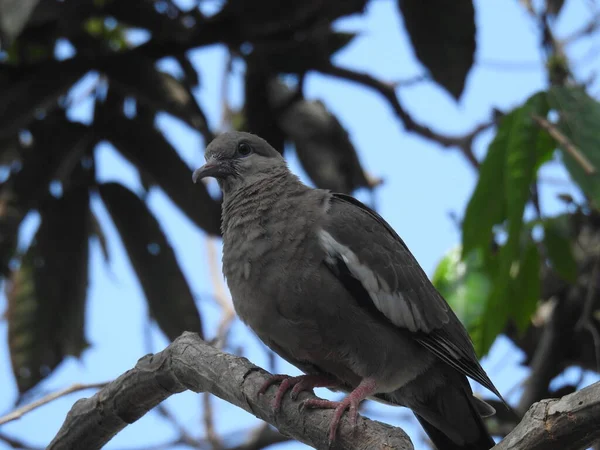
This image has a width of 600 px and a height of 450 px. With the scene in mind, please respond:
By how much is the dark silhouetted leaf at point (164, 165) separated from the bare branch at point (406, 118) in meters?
0.93

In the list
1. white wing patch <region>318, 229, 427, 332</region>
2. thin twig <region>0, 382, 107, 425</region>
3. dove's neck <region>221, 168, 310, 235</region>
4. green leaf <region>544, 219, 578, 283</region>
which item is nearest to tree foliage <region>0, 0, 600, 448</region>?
green leaf <region>544, 219, 578, 283</region>

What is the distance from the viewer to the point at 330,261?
2805 mm

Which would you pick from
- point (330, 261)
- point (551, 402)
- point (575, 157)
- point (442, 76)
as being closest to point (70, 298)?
point (330, 261)

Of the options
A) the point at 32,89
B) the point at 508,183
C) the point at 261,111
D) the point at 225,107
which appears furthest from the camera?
the point at 225,107

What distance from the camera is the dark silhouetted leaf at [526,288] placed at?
3291 mm

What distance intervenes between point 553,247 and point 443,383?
776 mm

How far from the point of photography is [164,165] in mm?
4051

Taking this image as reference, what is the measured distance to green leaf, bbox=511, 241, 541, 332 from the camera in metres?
3.29

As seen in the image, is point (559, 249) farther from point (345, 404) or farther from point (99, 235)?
point (99, 235)

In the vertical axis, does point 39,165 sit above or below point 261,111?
below

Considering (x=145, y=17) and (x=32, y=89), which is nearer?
(x=32, y=89)

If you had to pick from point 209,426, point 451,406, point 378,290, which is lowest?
point 451,406

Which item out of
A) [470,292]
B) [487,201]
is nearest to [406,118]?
[470,292]

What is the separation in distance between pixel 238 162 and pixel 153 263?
0.83 m
